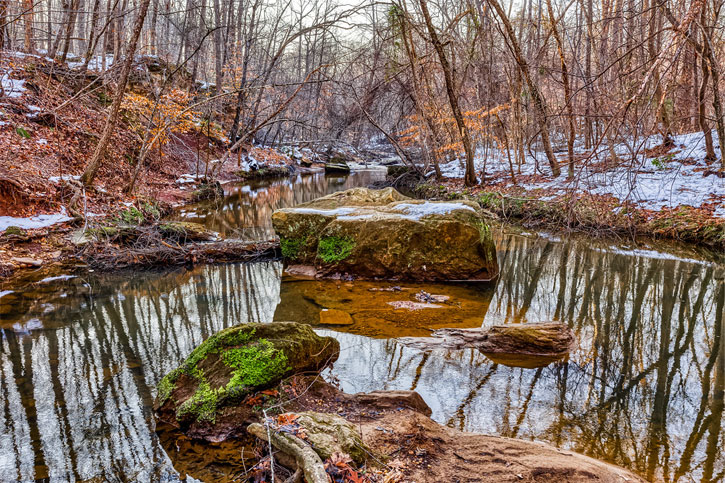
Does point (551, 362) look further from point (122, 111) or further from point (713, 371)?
point (122, 111)

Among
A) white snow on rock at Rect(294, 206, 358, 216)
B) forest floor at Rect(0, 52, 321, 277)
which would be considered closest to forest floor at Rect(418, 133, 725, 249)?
white snow on rock at Rect(294, 206, 358, 216)

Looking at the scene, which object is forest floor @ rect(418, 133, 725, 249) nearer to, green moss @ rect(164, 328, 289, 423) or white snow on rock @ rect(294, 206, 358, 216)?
white snow on rock @ rect(294, 206, 358, 216)

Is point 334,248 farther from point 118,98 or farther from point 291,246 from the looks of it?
point 118,98

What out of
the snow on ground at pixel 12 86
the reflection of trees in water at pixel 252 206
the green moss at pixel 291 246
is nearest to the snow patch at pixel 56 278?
the green moss at pixel 291 246

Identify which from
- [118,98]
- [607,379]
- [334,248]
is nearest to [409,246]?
[334,248]

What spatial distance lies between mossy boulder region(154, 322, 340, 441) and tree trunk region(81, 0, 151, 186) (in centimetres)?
815

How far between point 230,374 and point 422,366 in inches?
82.8

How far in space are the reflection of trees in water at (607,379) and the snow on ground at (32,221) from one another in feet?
25.8

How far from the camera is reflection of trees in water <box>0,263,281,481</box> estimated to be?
3.31m

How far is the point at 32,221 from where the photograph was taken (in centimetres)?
940

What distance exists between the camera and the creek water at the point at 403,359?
3.46 m

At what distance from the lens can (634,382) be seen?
4.57 m

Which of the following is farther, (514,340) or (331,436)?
(514,340)

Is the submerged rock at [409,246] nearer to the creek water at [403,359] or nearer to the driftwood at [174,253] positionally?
the creek water at [403,359]
